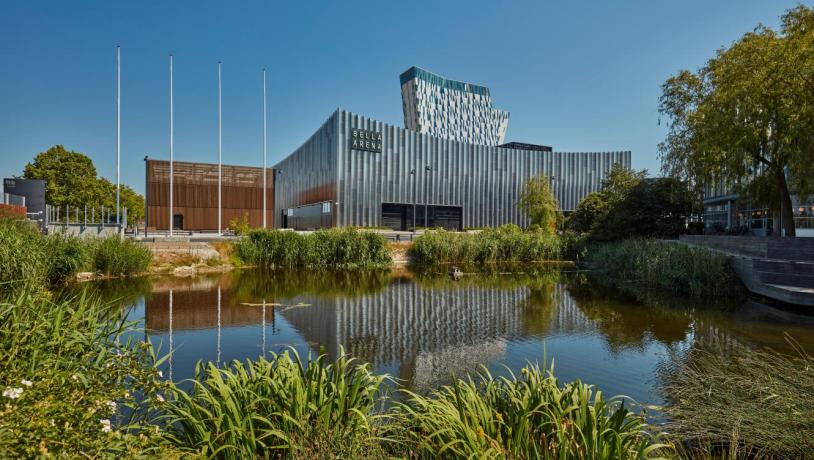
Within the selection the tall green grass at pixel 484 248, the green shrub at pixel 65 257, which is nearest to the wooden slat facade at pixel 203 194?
the tall green grass at pixel 484 248

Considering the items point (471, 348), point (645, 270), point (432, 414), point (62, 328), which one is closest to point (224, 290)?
point (471, 348)

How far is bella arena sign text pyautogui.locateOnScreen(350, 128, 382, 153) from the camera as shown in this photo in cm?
4188

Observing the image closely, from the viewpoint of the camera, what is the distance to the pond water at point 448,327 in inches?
304

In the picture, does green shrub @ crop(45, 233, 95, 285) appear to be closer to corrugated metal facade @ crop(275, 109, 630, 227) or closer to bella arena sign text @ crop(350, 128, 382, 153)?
corrugated metal facade @ crop(275, 109, 630, 227)

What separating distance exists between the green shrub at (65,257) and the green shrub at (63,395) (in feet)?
45.5

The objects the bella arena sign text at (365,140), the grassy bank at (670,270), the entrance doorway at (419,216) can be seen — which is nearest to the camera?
the grassy bank at (670,270)

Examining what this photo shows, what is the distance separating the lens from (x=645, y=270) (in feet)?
65.6

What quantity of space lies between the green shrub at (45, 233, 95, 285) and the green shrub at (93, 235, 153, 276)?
36.3 inches

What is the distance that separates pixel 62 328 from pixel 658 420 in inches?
249

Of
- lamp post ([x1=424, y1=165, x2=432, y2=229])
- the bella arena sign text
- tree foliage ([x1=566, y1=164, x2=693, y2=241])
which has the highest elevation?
the bella arena sign text

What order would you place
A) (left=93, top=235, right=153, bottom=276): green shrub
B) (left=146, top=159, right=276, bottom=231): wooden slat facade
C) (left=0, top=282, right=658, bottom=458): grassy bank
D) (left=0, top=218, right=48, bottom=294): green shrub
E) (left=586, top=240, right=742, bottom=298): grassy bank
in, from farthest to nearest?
(left=146, top=159, right=276, bottom=231): wooden slat facade
(left=93, top=235, right=153, bottom=276): green shrub
(left=586, top=240, right=742, bottom=298): grassy bank
(left=0, top=218, right=48, bottom=294): green shrub
(left=0, top=282, right=658, bottom=458): grassy bank

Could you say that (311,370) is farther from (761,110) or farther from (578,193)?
(578,193)

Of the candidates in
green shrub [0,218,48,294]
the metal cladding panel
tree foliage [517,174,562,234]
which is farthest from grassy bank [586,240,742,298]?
the metal cladding panel

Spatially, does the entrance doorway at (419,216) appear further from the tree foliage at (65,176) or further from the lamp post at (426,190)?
the tree foliage at (65,176)
